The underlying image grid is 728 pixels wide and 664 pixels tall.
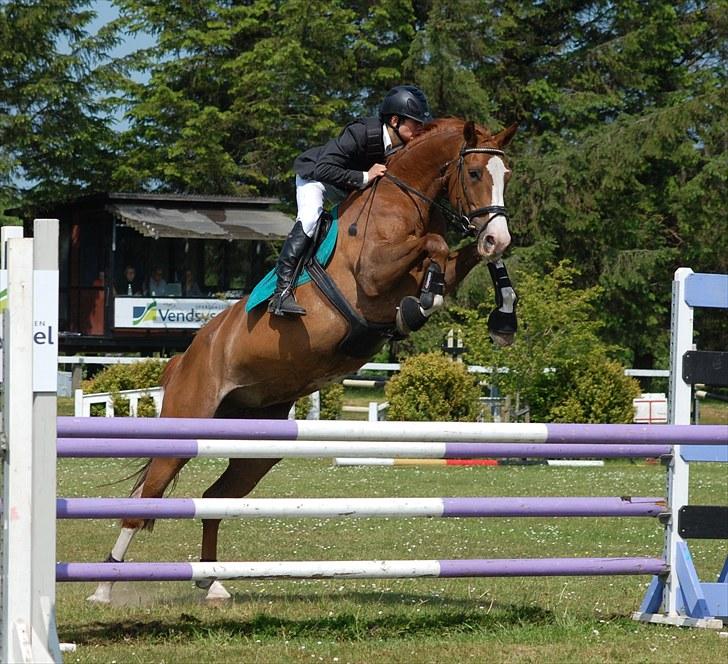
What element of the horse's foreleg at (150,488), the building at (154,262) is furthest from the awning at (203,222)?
the horse's foreleg at (150,488)

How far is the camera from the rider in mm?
6555

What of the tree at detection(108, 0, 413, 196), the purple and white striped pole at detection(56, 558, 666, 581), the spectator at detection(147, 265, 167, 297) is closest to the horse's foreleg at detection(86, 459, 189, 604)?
the purple and white striped pole at detection(56, 558, 666, 581)

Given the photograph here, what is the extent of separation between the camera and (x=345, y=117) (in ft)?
110

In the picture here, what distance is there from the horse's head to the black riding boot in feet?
2.83

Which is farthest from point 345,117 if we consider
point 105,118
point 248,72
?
point 105,118

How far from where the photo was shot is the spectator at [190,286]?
28.9m

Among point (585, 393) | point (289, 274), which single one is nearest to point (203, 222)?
point (585, 393)

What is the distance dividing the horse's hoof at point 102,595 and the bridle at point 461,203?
265 cm

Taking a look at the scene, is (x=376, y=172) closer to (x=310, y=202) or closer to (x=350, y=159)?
(x=350, y=159)

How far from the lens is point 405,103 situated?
6.68 meters

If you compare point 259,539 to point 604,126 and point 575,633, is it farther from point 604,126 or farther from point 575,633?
point 604,126

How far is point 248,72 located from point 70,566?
95.3 ft

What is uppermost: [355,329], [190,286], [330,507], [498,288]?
[190,286]

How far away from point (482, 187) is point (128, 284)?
76.2 ft
